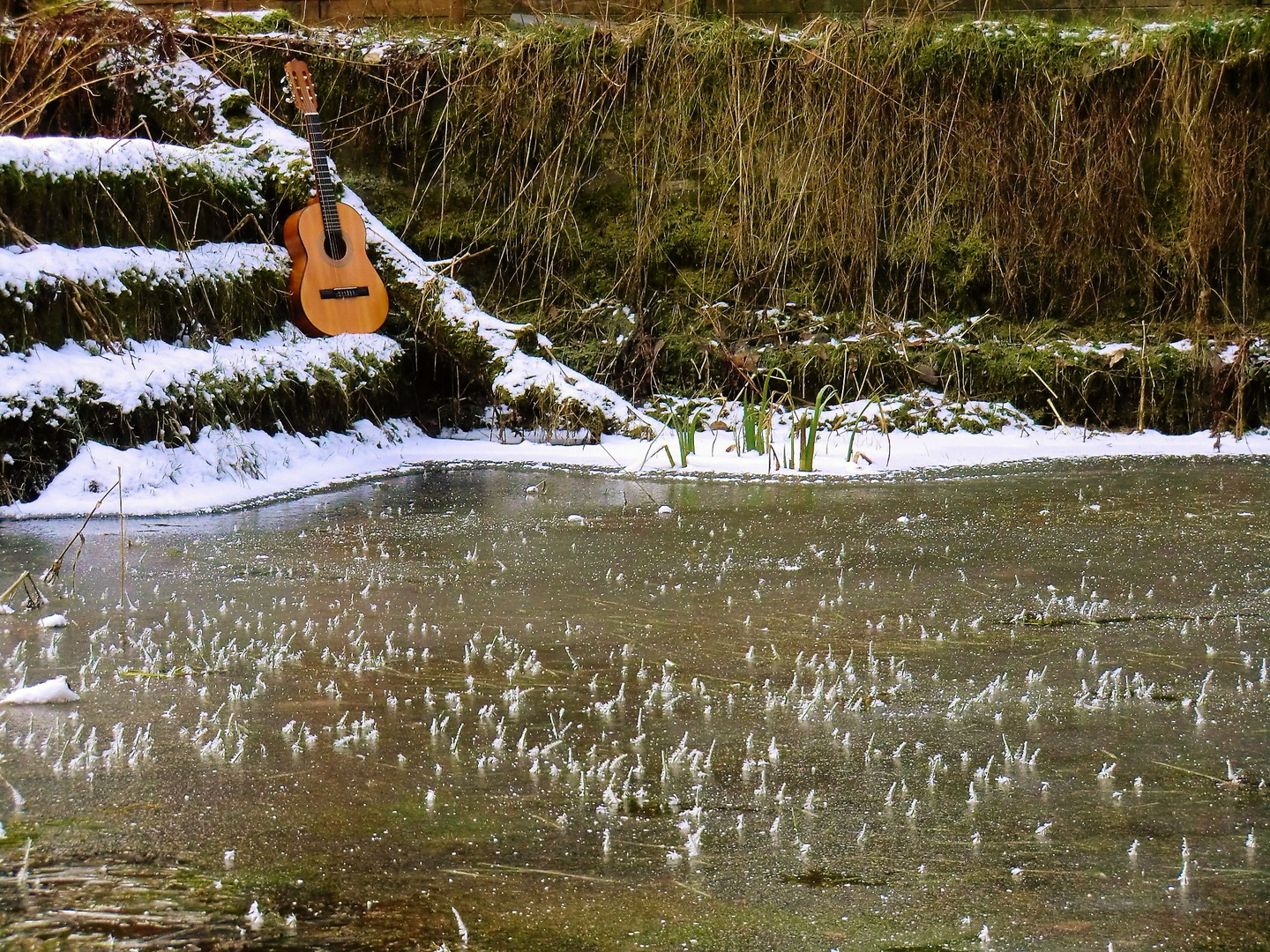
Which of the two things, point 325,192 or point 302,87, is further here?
point 302,87

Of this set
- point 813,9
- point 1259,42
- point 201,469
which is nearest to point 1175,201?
point 1259,42

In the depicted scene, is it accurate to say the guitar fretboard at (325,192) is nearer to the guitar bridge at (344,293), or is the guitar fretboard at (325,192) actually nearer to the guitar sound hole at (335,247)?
the guitar sound hole at (335,247)

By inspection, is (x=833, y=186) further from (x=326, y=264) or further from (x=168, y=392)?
(x=168, y=392)

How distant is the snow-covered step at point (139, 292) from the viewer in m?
5.88

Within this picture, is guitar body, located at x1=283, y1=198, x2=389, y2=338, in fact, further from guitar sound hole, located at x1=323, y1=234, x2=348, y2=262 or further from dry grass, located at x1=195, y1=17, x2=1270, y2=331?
dry grass, located at x1=195, y1=17, x2=1270, y2=331

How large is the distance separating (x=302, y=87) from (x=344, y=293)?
53.7 inches

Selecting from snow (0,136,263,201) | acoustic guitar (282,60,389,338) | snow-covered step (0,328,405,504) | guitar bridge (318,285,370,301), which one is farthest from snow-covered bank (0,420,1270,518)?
snow (0,136,263,201)

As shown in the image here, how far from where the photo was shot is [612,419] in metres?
7.63

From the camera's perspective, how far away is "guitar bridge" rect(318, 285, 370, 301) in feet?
24.8

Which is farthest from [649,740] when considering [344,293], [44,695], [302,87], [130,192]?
[302,87]

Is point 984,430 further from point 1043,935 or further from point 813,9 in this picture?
point 1043,935

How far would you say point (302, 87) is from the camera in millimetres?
7902

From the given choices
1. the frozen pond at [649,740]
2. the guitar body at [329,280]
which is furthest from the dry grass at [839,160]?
the frozen pond at [649,740]

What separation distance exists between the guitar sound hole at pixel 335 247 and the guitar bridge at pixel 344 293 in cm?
20
